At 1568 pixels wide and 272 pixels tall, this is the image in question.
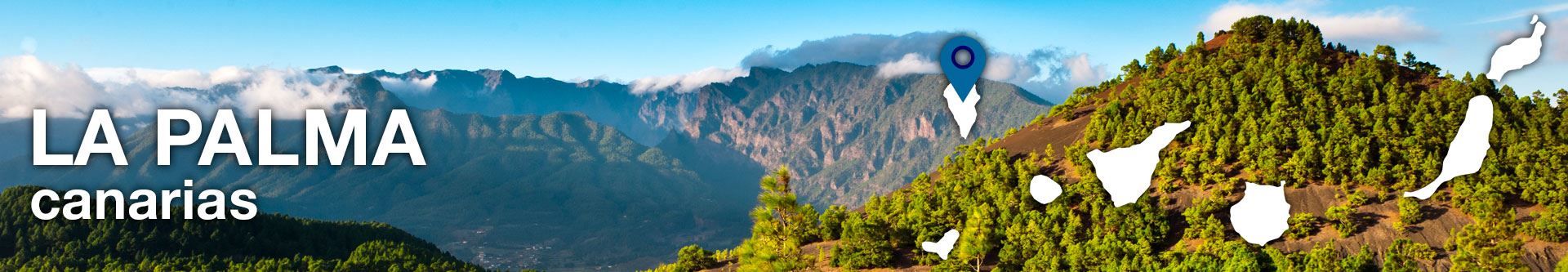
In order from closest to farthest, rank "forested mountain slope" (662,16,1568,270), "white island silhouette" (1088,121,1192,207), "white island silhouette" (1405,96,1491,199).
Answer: "forested mountain slope" (662,16,1568,270) < "white island silhouette" (1405,96,1491,199) < "white island silhouette" (1088,121,1192,207)

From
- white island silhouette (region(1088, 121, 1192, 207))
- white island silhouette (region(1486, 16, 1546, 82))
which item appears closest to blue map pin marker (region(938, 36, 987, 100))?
white island silhouette (region(1088, 121, 1192, 207))

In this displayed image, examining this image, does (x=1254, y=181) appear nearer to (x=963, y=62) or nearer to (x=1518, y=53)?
(x=1518, y=53)

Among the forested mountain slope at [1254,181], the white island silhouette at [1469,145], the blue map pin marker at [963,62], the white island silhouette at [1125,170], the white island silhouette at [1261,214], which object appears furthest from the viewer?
the white island silhouette at [1125,170]

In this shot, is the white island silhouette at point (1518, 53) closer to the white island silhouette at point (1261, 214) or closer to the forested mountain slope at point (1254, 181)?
the forested mountain slope at point (1254, 181)

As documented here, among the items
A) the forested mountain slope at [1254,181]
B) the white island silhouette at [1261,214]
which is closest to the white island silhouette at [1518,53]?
the forested mountain slope at [1254,181]

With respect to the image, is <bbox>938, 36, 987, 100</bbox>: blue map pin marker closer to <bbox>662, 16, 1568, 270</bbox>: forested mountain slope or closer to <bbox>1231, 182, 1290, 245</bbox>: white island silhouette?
<bbox>662, 16, 1568, 270</bbox>: forested mountain slope

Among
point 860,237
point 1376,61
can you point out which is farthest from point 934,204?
point 1376,61

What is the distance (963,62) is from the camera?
7381cm

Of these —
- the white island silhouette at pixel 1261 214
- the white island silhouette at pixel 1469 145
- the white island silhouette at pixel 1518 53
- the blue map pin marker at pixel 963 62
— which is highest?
the blue map pin marker at pixel 963 62

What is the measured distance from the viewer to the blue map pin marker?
73.6 metres

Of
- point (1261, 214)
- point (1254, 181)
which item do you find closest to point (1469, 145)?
point (1254, 181)

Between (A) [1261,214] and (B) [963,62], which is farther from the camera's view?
(A) [1261,214]

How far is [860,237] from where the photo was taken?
10038 cm

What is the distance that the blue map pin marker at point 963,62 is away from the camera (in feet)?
242
